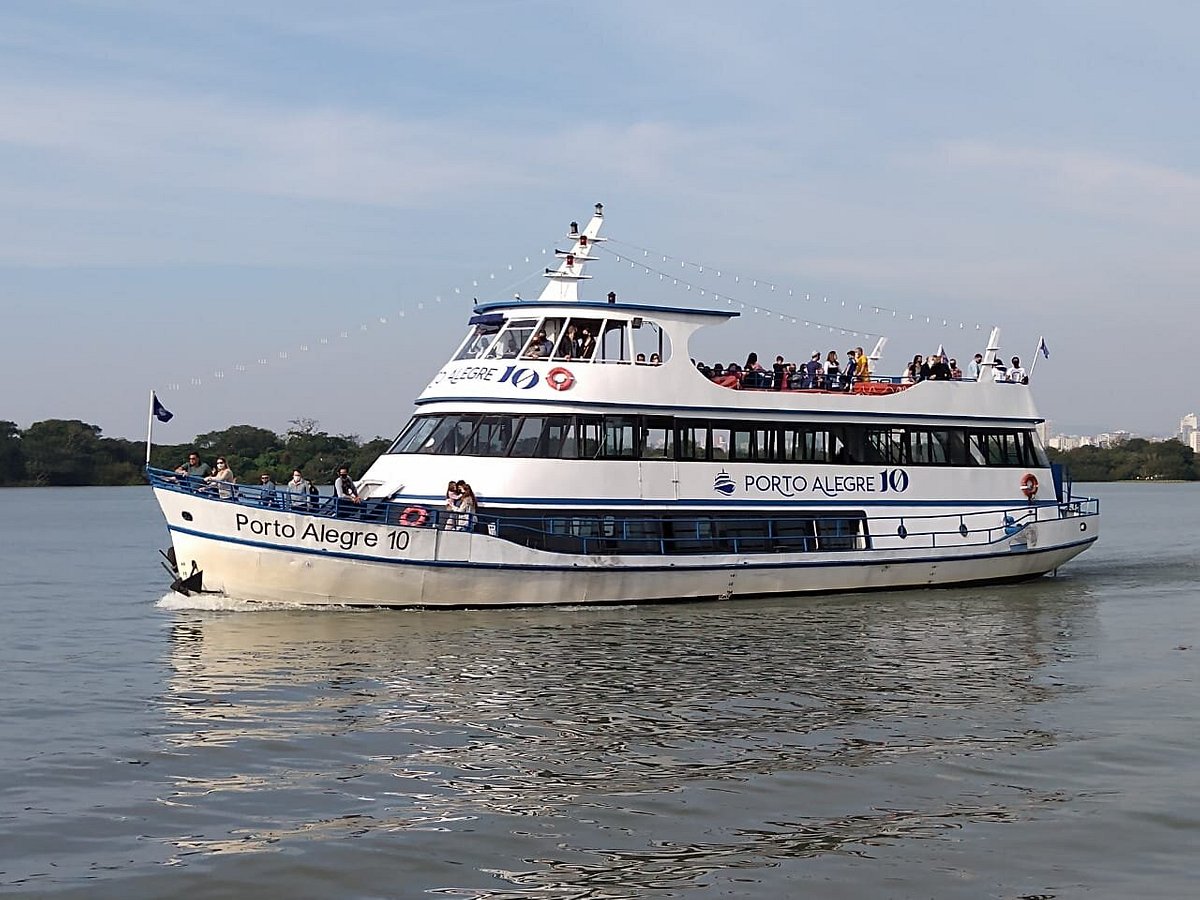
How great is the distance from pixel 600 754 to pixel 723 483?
40.0 feet

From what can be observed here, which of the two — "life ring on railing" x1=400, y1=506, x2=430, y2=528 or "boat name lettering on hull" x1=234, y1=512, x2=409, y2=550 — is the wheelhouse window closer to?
"life ring on railing" x1=400, y1=506, x2=430, y2=528

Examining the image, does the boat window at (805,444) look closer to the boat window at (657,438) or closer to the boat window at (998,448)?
the boat window at (657,438)

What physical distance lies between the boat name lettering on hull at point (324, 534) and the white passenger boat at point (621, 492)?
3cm

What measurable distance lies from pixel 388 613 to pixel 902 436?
10810 mm

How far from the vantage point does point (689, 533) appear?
24609 mm

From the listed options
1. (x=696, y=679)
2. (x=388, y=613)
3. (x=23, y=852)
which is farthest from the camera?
(x=388, y=613)

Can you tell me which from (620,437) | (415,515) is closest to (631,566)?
(620,437)

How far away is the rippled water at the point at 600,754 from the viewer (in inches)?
392

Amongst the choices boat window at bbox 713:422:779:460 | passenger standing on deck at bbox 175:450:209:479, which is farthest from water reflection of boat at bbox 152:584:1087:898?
boat window at bbox 713:422:779:460

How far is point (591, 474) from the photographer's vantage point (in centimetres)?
2391

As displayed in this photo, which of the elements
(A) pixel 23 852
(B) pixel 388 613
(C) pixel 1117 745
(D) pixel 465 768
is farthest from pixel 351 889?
(B) pixel 388 613

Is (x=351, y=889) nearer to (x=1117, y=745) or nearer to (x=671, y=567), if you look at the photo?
(x=1117, y=745)

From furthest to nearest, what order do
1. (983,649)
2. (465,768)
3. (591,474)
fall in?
(591,474) < (983,649) < (465,768)

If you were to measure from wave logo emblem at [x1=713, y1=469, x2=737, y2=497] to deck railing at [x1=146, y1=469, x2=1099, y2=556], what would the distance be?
43cm
